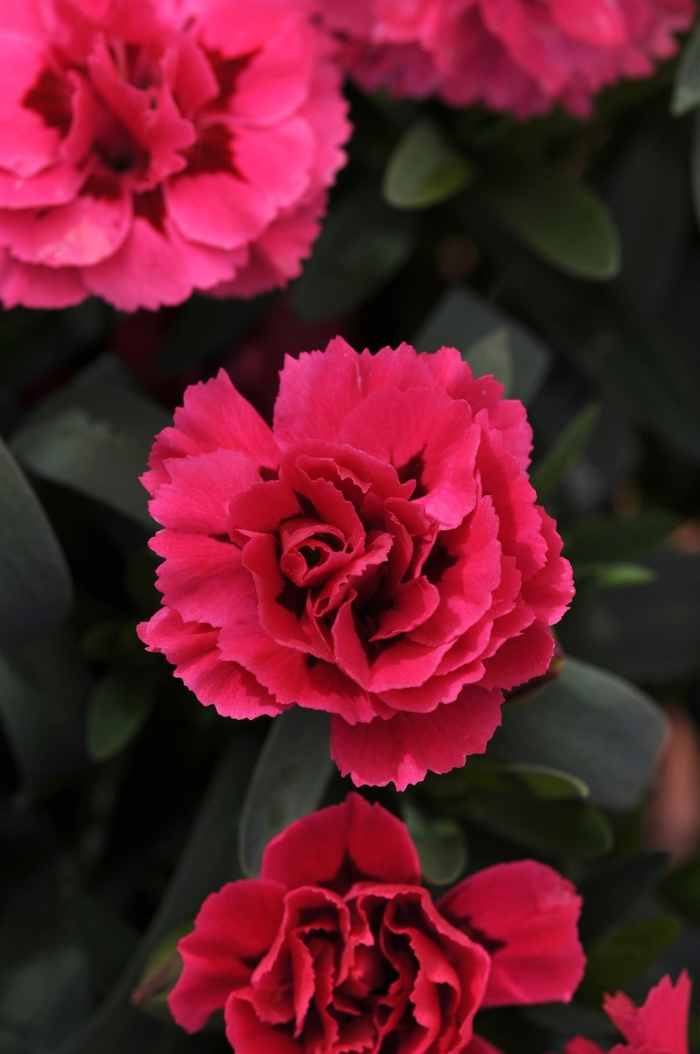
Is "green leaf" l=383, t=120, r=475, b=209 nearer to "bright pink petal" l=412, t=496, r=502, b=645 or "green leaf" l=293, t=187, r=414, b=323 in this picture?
"green leaf" l=293, t=187, r=414, b=323

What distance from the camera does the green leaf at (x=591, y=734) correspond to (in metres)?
0.52

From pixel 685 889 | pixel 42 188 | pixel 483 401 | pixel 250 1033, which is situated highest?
pixel 42 188

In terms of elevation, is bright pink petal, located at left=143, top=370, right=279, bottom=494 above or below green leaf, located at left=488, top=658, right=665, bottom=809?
above

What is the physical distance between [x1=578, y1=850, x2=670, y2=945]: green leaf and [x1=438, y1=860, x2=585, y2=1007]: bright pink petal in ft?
0.52

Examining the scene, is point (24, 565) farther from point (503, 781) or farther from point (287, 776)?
point (503, 781)

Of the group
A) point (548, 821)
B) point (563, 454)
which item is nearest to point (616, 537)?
point (563, 454)

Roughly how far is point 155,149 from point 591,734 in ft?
1.23

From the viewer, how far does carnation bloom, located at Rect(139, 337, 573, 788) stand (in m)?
0.35

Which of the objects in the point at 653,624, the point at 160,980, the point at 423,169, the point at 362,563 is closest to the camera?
the point at 362,563

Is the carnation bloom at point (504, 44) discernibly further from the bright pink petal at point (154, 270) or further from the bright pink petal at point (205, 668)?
the bright pink petal at point (205, 668)

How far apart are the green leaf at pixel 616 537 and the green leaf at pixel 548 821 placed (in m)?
0.19

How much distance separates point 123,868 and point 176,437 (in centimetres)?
44

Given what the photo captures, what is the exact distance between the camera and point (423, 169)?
658mm

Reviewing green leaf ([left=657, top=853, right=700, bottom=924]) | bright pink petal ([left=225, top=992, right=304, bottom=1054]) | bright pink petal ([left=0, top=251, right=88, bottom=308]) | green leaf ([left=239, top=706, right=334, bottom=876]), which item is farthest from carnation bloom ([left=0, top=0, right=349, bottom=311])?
green leaf ([left=657, top=853, right=700, bottom=924])
